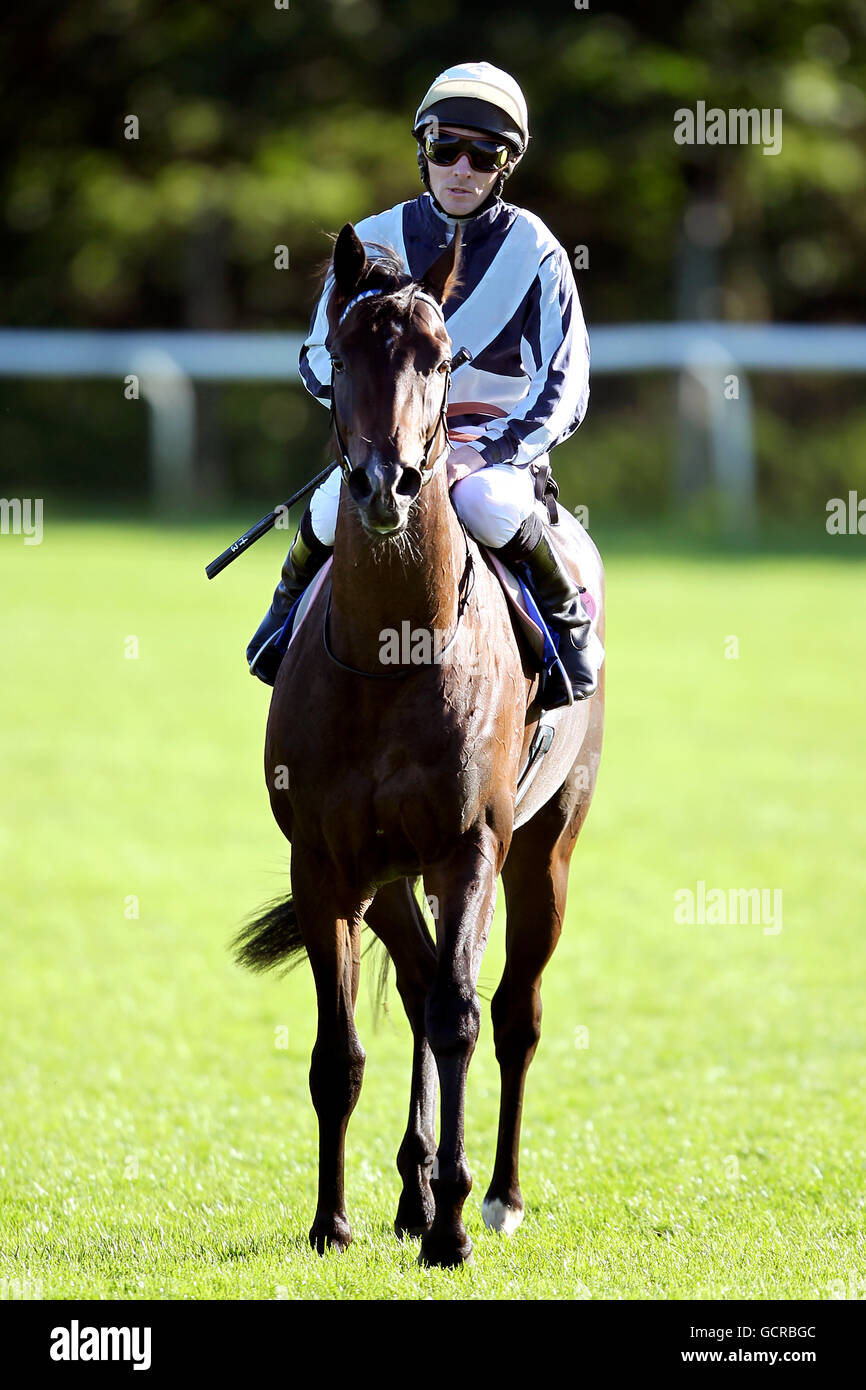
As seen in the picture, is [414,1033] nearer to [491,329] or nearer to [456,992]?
[456,992]

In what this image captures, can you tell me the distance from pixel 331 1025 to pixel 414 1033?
0.59 metres

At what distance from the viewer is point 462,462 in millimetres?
4352

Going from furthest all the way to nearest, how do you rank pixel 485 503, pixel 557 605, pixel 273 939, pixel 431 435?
1. pixel 273 939
2. pixel 557 605
3. pixel 485 503
4. pixel 431 435

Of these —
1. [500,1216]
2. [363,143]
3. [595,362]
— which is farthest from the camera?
[363,143]

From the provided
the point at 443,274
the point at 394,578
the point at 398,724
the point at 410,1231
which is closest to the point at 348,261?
the point at 443,274

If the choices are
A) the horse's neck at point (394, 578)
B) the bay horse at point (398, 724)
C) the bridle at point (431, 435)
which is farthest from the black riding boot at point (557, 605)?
the bridle at point (431, 435)

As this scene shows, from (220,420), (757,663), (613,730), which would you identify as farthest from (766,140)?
(613,730)

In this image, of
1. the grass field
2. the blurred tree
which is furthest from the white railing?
the grass field

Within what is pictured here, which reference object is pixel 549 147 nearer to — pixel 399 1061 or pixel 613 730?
pixel 613 730

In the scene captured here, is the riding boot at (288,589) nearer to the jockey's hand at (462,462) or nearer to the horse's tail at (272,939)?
the jockey's hand at (462,462)

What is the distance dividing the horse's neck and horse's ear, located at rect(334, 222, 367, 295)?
450mm

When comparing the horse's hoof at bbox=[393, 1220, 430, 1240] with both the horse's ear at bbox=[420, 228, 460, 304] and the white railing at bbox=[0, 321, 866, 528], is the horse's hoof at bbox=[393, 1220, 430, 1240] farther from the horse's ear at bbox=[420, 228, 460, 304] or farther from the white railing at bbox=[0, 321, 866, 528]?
the white railing at bbox=[0, 321, 866, 528]

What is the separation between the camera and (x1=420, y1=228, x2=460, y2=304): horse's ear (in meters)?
3.86
